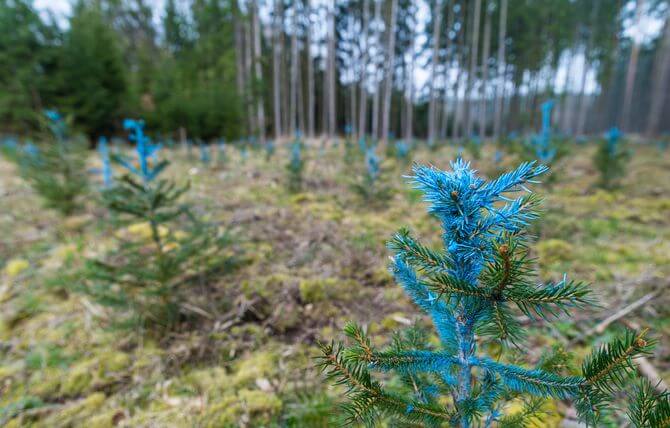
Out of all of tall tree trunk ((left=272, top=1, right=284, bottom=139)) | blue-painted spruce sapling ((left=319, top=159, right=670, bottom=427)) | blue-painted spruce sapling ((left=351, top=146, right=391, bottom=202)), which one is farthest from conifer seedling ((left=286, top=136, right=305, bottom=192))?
tall tree trunk ((left=272, top=1, right=284, bottom=139))

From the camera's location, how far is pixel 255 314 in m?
2.67

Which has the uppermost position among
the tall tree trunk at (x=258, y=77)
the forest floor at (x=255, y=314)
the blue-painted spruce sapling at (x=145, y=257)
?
the tall tree trunk at (x=258, y=77)

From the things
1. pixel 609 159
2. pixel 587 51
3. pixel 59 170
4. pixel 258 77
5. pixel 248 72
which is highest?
pixel 587 51

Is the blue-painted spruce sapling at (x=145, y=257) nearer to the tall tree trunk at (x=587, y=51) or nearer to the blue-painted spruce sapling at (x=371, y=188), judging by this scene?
the blue-painted spruce sapling at (x=371, y=188)

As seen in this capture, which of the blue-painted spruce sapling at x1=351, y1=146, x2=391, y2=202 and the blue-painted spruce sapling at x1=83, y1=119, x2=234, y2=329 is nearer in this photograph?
the blue-painted spruce sapling at x1=83, y1=119, x2=234, y2=329

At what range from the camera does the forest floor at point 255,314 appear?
6.32ft

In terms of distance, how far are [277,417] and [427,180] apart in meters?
1.73

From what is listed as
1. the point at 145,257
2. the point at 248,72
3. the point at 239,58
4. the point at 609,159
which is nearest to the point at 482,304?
the point at 145,257

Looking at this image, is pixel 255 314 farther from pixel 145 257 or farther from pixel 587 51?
pixel 587 51

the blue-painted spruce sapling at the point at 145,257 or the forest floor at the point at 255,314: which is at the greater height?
the blue-painted spruce sapling at the point at 145,257

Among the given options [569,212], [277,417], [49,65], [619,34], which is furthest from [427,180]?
[619,34]

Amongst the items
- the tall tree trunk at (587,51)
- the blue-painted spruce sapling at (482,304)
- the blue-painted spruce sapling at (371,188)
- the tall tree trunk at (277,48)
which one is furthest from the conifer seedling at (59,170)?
the tall tree trunk at (587,51)

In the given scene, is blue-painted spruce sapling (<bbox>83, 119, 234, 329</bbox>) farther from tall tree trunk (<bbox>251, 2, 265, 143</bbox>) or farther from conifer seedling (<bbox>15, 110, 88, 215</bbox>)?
tall tree trunk (<bbox>251, 2, 265, 143</bbox>)

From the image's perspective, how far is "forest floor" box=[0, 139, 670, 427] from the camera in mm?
1928
